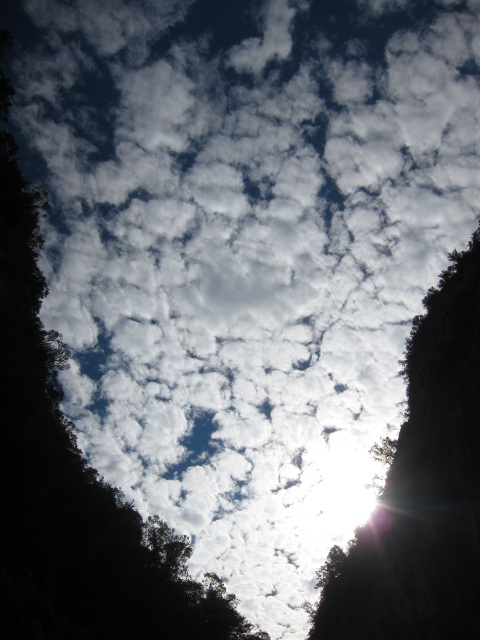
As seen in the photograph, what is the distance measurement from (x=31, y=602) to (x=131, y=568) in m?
18.7

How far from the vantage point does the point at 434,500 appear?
80.6ft

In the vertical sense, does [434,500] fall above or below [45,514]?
above

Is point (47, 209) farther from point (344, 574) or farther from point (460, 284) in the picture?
point (344, 574)

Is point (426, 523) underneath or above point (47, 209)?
underneath

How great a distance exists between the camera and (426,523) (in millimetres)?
24766

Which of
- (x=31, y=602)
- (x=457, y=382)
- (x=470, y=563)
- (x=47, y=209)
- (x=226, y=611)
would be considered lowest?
(x=226, y=611)

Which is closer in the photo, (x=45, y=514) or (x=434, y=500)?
(x=434, y=500)

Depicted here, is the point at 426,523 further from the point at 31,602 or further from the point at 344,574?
the point at 31,602

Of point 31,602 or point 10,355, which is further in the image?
point 10,355

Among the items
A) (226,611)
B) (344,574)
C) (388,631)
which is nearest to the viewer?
(388,631)

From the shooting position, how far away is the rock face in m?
21.0

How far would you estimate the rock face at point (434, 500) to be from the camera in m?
21.0

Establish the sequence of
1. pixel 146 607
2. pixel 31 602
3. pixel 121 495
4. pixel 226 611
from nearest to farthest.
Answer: pixel 31 602, pixel 146 607, pixel 121 495, pixel 226 611

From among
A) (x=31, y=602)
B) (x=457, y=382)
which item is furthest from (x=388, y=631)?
(x=31, y=602)
